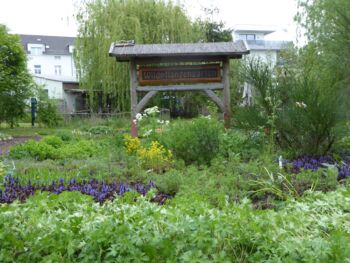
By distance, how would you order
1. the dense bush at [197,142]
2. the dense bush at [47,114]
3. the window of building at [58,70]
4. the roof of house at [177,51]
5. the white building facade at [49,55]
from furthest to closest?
the window of building at [58,70]
the white building facade at [49,55]
the dense bush at [47,114]
the roof of house at [177,51]
the dense bush at [197,142]

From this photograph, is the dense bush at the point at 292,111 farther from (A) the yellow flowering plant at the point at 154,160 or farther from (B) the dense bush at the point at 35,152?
(B) the dense bush at the point at 35,152

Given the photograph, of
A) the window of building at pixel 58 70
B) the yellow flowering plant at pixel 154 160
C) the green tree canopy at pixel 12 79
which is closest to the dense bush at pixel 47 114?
the green tree canopy at pixel 12 79

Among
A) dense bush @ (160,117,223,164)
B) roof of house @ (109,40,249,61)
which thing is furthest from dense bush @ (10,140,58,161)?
roof of house @ (109,40,249,61)

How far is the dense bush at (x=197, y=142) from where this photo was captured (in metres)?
7.31

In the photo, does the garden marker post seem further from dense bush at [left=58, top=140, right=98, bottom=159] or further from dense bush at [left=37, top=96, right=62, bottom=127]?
dense bush at [left=37, top=96, right=62, bottom=127]

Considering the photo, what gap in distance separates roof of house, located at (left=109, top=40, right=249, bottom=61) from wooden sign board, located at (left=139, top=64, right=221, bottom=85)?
0.38m

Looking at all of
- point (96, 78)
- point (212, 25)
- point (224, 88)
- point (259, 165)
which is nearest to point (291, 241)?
point (259, 165)

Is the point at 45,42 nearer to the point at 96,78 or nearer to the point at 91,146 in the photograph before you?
the point at 96,78

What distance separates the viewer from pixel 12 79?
19.9m

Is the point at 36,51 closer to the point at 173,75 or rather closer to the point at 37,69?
the point at 37,69

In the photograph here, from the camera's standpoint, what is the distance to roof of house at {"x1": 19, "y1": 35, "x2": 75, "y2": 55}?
62.3 meters

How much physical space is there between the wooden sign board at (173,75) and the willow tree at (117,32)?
1135 centimetres

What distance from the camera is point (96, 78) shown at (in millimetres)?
24094

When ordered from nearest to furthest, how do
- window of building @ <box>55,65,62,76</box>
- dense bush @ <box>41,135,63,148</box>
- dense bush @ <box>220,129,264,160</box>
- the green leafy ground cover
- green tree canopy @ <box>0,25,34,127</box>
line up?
the green leafy ground cover, dense bush @ <box>220,129,264,160</box>, dense bush @ <box>41,135,63,148</box>, green tree canopy @ <box>0,25,34,127</box>, window of building @ <box>55,65,62,76</box>
